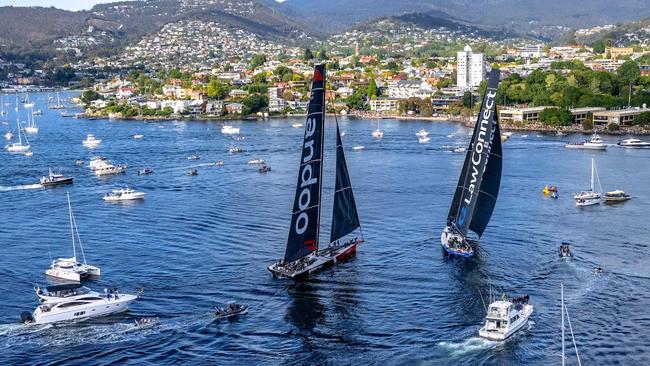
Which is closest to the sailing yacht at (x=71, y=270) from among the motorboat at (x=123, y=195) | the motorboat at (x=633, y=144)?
the motorboat at (x=123, y=195)

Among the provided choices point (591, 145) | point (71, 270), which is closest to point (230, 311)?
point (71, 270)

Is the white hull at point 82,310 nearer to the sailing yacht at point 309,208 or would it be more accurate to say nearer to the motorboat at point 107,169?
the sailing yacht at point 309,208

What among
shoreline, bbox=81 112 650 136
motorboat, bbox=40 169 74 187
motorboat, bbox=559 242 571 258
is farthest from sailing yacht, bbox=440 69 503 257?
shoreline, bbox=81 112 650 136

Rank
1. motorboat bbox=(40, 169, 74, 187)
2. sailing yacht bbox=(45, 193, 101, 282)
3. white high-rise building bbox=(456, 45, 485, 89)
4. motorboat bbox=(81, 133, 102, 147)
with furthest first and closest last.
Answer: white high-rise building bbox=(456, 45, 485, 89)
motorboat bbox=(81, 133, 102, 147)
motorboat bbox=(40, 169, 74, 187)
sailing yacht bbox=(45, 193, 101, 282)

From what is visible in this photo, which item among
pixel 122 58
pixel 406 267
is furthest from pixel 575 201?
pixel 122 58

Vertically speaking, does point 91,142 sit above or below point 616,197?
above

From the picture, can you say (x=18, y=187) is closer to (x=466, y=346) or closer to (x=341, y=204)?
(x=341, y=204)

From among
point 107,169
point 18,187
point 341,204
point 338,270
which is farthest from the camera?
point 107,169

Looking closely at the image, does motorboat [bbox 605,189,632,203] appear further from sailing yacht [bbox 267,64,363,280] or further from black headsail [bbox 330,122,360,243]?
sailing yacht [bbox 267,64,363,280]
